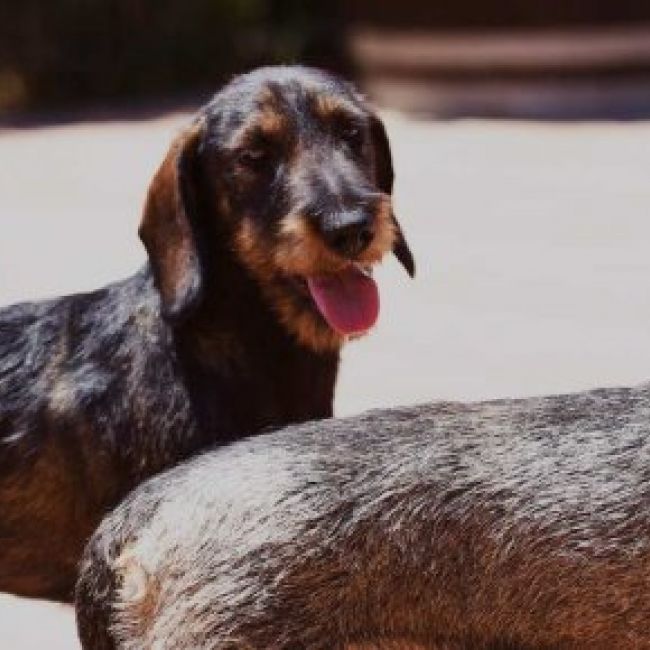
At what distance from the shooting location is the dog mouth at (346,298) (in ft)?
16.4

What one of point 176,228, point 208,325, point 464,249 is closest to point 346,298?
point 208,325

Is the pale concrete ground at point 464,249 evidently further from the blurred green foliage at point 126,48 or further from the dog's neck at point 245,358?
the blurred green foliage at point 126,48

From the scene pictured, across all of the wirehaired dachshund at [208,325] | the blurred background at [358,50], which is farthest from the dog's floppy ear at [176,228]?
the blurred background at [358,50]

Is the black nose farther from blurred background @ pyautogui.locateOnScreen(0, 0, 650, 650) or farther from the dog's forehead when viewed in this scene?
blurred background @ pyautogui.locateOnScreen(0, 0, 650, 650)

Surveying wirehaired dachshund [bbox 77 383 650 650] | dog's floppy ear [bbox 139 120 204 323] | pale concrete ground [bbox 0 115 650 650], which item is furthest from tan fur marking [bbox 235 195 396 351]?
wirehaired dachshund [bbox 77 383 650 650]

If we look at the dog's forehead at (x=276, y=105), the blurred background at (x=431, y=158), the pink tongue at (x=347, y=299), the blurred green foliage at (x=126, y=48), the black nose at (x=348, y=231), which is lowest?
the blurred green foliage at (x=126, y=48)

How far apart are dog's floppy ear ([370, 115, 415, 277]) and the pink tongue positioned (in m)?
0.28

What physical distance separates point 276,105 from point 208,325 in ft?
2.06

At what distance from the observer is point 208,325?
505 centimetres

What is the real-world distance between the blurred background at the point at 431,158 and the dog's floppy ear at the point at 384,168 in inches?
58.0

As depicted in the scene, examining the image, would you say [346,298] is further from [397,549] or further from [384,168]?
[397,549]

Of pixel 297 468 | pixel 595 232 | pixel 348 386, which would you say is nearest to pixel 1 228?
pixel 595 232

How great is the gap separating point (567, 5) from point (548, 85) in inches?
30.5

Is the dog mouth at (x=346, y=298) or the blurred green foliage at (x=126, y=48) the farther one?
the blurred green foliage at (x=126, y=48)
